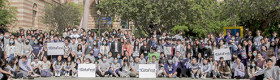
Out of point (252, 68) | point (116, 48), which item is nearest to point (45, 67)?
point (116, 48)

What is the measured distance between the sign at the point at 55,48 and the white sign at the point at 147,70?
447 cm

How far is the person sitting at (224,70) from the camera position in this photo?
11.6m

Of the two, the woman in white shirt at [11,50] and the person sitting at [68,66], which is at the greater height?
the woman in white shirt at [11,50]

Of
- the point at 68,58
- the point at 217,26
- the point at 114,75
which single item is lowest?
the point at 114,75

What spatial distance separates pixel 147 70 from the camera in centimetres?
1172

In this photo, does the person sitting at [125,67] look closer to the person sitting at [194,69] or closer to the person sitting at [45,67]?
the person sitting at [194,69]

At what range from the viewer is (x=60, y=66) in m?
12.2

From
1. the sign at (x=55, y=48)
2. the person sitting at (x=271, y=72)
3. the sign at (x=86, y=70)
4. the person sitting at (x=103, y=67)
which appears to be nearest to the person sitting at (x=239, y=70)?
the person sitting at (x=271, y=72)

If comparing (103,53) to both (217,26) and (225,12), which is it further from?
(217,26)

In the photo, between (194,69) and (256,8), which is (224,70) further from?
(256,8)

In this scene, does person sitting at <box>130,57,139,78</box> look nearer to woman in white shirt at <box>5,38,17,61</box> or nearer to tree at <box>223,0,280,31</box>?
woman in white shirt at <box>5,38,17,61</box>

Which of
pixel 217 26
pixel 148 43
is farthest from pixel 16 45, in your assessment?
pixel 217 26

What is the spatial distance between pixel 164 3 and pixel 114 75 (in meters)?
10.4

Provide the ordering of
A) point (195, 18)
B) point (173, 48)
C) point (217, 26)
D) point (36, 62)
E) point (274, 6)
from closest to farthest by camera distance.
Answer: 1. point (36, 62)
2. point (173, 48)
3. point (274, 6)
4. point (195, 18)
5. point (217, 26)
